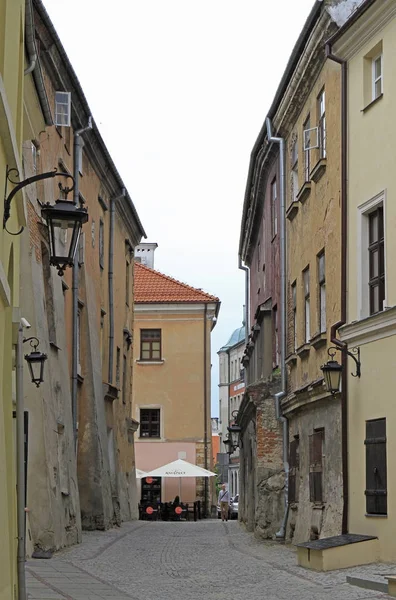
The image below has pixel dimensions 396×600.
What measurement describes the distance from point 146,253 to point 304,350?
43.4 metres

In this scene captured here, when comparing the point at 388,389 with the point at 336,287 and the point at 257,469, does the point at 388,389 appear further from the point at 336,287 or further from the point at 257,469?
the point at 257,469

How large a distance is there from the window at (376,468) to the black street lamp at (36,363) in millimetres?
5283

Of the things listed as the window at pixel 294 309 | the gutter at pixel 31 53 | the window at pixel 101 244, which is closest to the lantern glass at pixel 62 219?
the gutter at pixel 31 53

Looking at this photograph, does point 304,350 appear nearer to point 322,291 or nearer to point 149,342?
point 322,291

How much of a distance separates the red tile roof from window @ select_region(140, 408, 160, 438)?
529cm

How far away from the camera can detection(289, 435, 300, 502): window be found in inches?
855

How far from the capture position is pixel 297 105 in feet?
72.6

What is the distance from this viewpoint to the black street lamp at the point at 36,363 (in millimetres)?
17120

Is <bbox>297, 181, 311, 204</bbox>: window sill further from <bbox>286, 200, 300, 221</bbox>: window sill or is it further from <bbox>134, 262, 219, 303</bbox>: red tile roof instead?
<bbox>134, 262, 219, 303</bbox>: red tile roof

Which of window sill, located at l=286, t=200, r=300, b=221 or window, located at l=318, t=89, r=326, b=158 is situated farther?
window sill, located at l=286, t=200, r=300, b=221

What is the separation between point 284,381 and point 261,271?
829cm

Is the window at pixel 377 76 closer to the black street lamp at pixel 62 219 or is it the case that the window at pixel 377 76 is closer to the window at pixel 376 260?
the window at pixel 376 260

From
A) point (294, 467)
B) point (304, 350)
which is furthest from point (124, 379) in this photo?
point (304, 350)

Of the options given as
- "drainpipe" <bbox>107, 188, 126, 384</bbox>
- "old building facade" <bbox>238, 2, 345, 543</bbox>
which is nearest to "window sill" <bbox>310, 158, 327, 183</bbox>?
"old building facade" <bbox>238, 2, 345, 543</bbox>
